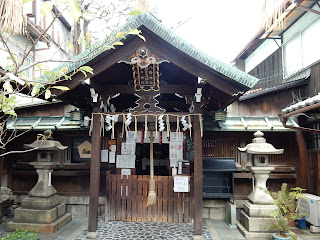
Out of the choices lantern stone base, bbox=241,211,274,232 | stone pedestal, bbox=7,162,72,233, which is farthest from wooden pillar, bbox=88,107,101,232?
lantern stone base, bbox=241,211,274,232

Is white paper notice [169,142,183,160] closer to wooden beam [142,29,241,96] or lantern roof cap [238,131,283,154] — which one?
lantern roof cap [238,131,283,154]

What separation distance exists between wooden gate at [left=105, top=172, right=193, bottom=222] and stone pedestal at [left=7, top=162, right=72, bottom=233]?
6.14 ft

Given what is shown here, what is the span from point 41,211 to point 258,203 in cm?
694

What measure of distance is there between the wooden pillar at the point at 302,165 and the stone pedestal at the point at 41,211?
8891 mm

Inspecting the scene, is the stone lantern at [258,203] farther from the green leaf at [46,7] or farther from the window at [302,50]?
the green leaf at [46,7]

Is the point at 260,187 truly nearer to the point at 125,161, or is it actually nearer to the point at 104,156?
the point at 125,161

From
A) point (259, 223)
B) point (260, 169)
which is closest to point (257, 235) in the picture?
point (259, 223)

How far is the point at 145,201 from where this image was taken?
8.37 m

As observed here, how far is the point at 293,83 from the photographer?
9.80 metres

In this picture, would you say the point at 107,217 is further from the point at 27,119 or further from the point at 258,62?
the point at 258,62

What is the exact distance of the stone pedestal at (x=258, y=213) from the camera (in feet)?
23.6

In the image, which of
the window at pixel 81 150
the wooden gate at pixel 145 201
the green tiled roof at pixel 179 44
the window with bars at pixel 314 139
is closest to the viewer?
the green tiled roof at pixel 179 44

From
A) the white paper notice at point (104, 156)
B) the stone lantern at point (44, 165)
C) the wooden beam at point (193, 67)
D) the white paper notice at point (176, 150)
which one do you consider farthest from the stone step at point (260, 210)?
the stone lantern at point (44, 165)

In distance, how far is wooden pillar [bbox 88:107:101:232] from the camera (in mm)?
7102
